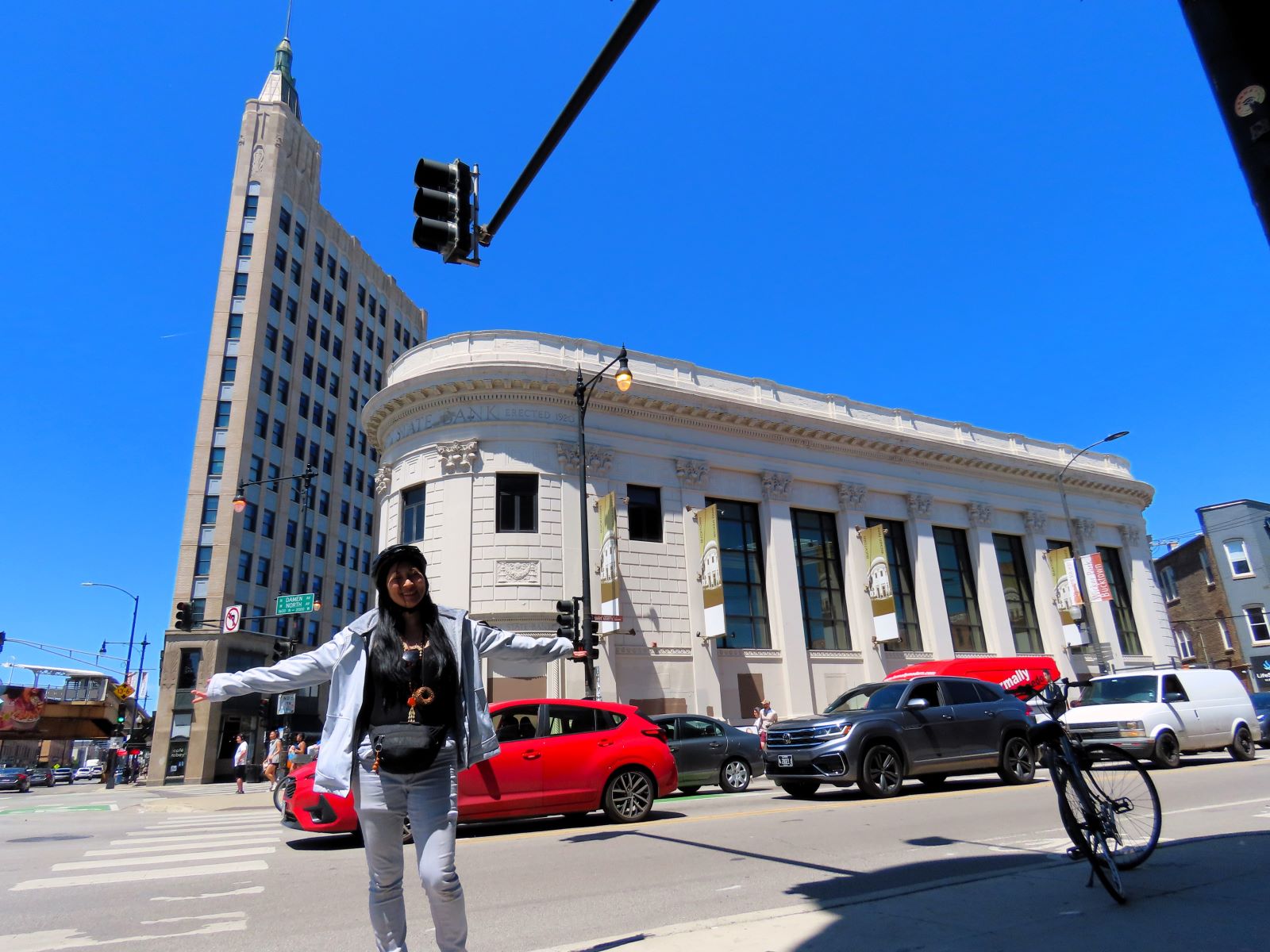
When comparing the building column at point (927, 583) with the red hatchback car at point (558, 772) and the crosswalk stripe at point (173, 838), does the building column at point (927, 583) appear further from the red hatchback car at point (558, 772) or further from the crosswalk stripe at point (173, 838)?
the crosswalk stripe at point (173, 838)

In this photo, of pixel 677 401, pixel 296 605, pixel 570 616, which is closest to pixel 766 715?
pixel 570 616

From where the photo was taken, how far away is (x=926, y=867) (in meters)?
6.73

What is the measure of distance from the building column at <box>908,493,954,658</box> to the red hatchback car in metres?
25.8

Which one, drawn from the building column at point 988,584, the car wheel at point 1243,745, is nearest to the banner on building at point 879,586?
the building column at point 988,584

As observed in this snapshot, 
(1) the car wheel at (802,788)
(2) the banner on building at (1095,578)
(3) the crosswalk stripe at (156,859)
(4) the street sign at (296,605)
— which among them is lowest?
(3) the crosswalk stripe at (156,859)

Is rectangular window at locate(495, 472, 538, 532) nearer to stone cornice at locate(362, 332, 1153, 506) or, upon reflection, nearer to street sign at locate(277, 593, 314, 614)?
stone cornice at locate(362, 332, 1153, 506)

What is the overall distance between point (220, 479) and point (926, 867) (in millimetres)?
50376

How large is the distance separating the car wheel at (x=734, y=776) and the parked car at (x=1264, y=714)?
12498 millimetres

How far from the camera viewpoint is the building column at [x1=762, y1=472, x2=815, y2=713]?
29969 mm

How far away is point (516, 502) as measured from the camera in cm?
2778

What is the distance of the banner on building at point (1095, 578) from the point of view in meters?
37.3

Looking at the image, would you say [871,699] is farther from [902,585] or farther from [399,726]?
[902,585]

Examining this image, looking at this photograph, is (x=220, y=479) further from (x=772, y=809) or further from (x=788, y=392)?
(x=772, y=809)

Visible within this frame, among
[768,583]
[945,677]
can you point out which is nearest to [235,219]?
[768,583]
